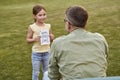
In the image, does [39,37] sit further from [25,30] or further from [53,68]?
[25,30]

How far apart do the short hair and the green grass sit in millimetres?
3709

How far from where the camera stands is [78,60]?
2871mm

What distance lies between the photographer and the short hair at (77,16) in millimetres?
2928

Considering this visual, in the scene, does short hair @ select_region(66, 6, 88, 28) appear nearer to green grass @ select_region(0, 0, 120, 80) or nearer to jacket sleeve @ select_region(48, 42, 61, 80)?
jacket sleeve @ select_region(48, 42, 61, 80)

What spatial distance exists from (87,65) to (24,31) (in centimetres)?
822

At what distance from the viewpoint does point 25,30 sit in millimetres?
11094

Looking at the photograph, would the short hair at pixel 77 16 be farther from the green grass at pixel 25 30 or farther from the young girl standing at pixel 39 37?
the green grass at pixel 25 30

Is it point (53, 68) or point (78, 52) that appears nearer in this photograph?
point (78, 52)

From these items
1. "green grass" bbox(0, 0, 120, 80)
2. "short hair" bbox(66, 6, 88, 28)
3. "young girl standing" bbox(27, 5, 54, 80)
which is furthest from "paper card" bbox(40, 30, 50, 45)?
"short hair" bbox(66, 6, 88, 28)

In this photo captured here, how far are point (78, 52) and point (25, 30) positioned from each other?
8.32m

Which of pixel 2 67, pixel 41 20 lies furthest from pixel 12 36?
pixel 41 20

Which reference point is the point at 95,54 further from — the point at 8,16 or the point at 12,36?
the point at 8,16

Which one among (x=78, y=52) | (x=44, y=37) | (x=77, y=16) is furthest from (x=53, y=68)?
(x=44, y=37)

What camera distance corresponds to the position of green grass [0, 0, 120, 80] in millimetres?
7051
